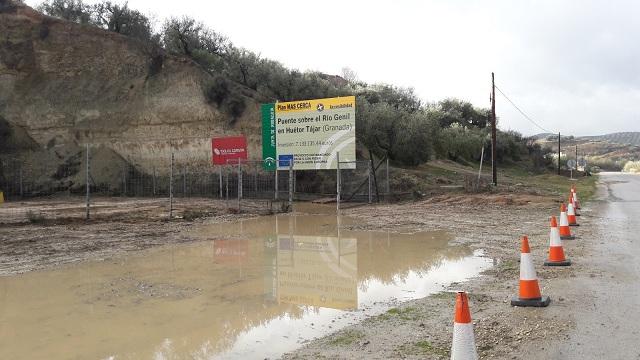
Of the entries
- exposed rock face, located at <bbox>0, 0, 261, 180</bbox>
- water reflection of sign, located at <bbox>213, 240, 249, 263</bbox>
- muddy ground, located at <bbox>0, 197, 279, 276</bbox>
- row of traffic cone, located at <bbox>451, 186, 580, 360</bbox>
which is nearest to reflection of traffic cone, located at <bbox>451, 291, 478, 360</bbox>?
row of traffic cone, located at <bbox>451, 186, 580, 360</bbox>

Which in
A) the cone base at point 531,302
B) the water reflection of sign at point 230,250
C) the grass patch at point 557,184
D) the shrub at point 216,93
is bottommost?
the water reflection of sign at point 230,250

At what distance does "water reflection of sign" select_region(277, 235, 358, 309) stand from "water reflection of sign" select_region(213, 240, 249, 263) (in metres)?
0.83

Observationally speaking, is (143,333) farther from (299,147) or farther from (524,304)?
(299,147)

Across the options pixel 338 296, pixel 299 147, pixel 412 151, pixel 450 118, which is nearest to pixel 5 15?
pixel 299 147

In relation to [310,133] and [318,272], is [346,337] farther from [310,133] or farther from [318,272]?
[310,133]

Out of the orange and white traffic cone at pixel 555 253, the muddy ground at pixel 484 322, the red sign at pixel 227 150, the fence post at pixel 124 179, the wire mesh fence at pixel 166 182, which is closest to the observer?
the muddy ground at pixel 484 322

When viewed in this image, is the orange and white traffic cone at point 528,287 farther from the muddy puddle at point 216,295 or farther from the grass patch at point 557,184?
the grass patch at point 557,184

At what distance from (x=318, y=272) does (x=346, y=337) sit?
13.2ft

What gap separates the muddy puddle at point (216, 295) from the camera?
18.6ft

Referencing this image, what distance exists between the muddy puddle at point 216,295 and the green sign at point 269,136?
13.1 metres

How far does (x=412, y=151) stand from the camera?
37.8 metres

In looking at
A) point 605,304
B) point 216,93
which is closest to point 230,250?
point 605,304

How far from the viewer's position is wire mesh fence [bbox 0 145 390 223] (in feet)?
89.6

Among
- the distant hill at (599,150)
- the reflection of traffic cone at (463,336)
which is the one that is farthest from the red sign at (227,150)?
the distant hill at (599,150)
